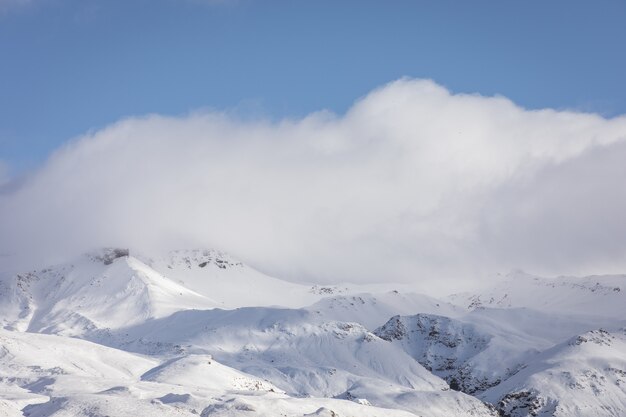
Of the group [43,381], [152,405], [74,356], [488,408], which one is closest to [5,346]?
[74,356]

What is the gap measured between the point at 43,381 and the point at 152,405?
Result: 4088cm

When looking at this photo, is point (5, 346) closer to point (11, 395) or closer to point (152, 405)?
point (11, 395)

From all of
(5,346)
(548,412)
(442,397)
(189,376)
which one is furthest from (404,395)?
(5,346)

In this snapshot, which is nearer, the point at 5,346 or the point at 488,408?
the point at 5,346

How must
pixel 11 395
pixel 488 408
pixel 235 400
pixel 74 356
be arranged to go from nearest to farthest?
pixel 235 400 → pixel 11 395 → pixel 74 356 → pixel 488 408

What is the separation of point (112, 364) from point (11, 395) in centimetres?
6357

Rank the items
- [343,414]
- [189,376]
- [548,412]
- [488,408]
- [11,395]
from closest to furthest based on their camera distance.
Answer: [11,395], [343,414], [189,376], [488,408], [548,412]

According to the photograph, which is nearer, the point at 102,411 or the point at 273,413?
the point at 102,411

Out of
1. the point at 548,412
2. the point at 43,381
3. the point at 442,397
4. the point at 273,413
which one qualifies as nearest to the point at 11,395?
the point at 43,381

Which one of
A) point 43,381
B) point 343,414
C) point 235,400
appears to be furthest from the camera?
point 43,381

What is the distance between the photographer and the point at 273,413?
85688 mm

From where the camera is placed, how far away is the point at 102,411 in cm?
7638

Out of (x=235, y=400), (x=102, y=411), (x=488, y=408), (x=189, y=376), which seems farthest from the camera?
(x=488, y=408)

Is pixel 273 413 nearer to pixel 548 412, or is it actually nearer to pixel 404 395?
pixel 404 395
